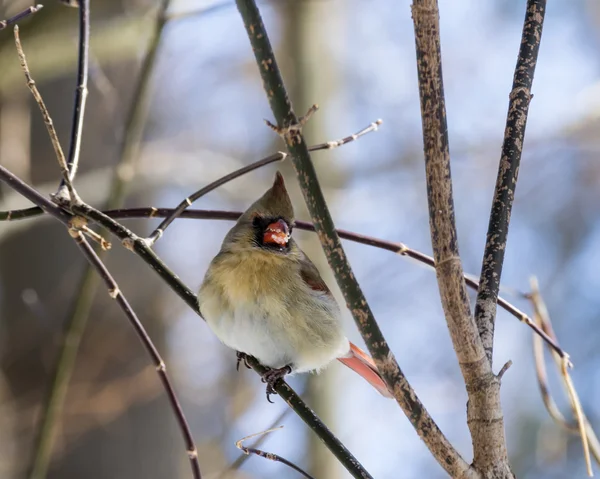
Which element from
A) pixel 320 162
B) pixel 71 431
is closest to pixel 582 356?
pixel 320 162

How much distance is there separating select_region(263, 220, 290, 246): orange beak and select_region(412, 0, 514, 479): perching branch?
2.34ft

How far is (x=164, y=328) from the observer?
11.8ft

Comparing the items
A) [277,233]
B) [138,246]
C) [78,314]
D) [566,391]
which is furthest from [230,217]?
[78,314]

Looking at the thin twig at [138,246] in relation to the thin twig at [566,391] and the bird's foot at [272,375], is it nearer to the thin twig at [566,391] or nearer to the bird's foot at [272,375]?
the bird's foot at [272,375]

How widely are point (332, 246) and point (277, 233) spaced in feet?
2.89

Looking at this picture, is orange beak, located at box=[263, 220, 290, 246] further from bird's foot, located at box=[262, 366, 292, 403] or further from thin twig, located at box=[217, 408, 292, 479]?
thin twig, located at box=[217, 408, 292, 479]

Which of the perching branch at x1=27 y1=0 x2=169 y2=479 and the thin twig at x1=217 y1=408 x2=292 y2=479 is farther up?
the perching branch at x1=27 y1=0 x2=169 y2=479

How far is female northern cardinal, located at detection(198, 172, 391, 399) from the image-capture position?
1.70 metres

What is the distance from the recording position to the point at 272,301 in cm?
174

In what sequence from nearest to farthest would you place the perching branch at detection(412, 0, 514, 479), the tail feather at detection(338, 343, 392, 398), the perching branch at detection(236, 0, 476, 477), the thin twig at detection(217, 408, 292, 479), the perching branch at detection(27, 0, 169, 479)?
the perching branch at detection(236, 0, 476, 477), the perching branch at detection(412, 0, 514, 479), the thin twig at detection(217, 408, 292, 479), the tail feather at detection(338, 343, 392, 398), the perching branch at detection(27, 0, 169, 479)

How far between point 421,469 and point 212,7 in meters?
3.93

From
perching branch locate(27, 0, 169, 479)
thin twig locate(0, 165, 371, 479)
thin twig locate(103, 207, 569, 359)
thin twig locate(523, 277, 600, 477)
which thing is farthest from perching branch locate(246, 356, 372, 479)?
perching branch locate(27, 0, 169, 479)

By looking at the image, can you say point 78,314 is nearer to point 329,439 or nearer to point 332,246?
point 329,439

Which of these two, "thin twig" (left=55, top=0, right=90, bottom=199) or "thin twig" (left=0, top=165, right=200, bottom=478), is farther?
"thin twig" (left=55, top=0, right=90, bottom=199)
